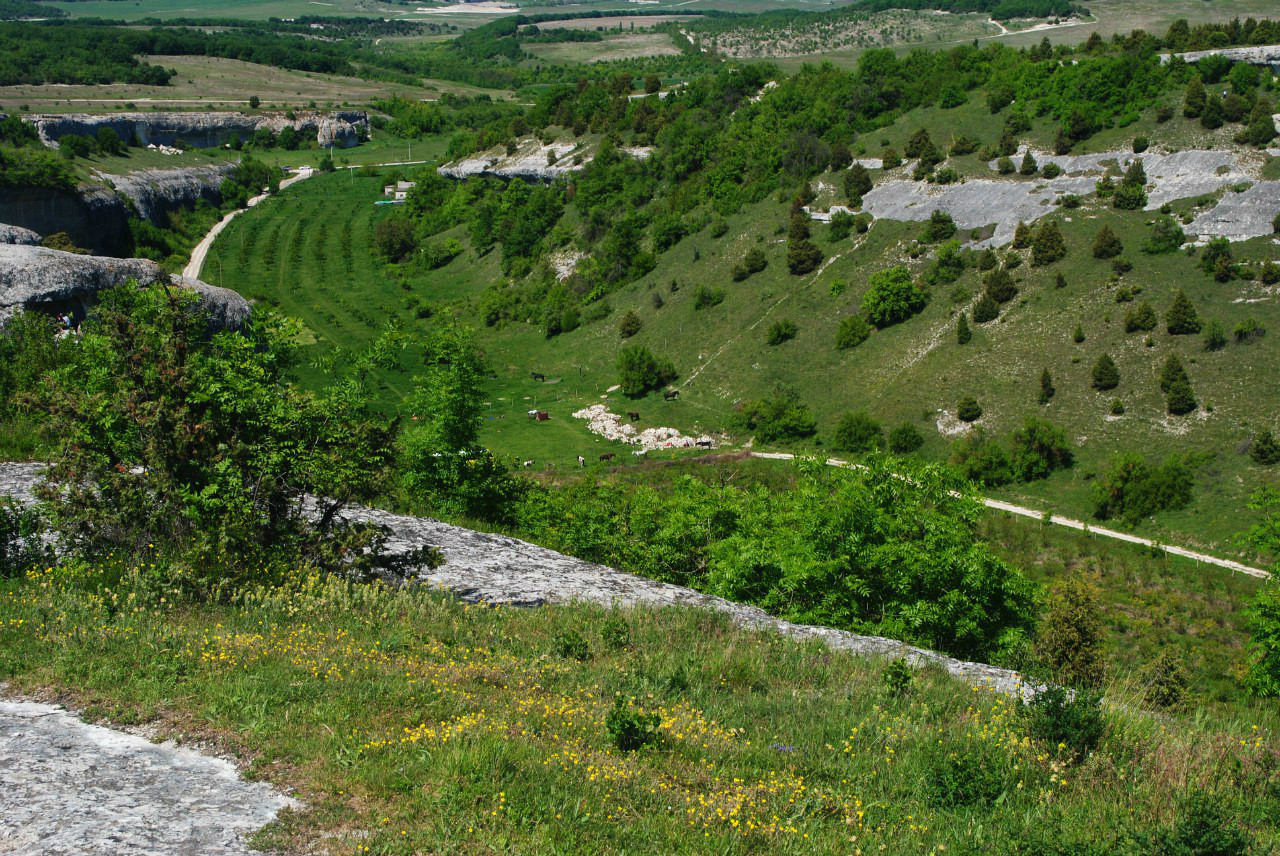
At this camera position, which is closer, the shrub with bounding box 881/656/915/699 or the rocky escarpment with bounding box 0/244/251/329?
the shrub with bounding box 881/656/915/699

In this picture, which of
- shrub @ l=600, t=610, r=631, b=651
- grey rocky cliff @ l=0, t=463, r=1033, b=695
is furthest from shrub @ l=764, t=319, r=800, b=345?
shrub @ l=600, t=610, r=631, b=651

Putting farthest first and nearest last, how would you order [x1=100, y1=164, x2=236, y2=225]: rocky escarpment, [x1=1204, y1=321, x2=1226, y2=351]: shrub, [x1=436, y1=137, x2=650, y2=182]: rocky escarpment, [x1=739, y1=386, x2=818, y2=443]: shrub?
[x1=436, y1=137, x2=650, y2=182]: rocky escarpment, [x1=100, y1=164, x2=236, y2=225]: rocky escarpment, [x1=739, y1=386, x2=818, y2=443]: shrub, [x1=1204, y1=321, x2=1226, y2=351]: shrub

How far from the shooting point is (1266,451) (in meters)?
50.8

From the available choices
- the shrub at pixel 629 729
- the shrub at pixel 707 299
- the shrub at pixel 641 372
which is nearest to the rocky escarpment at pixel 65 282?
the shrub at pixel 641 372

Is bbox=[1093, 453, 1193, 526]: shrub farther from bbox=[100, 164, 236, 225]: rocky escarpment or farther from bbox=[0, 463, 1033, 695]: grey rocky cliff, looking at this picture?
bbox=[100, 164, 236, 225]: rocky escarpment

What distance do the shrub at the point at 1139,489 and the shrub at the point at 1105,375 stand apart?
9.01 metres

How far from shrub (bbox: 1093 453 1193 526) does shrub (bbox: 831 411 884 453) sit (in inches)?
563

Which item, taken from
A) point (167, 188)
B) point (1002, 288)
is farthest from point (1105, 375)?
point (167, 188)

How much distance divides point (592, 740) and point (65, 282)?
183 ft

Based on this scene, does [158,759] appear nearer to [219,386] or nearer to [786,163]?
[219,386]

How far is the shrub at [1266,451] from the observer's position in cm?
5078

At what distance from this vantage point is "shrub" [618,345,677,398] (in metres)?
76.0

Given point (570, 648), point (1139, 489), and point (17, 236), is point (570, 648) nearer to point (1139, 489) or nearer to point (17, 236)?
point (1139, 489)

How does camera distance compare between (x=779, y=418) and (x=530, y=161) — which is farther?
(x=530, y=161)
